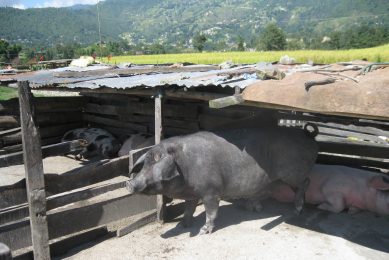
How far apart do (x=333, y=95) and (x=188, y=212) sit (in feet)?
9.99

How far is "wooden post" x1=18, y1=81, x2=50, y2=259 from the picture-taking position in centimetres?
470

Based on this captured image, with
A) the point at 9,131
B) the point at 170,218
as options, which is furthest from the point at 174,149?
the point at 9,131

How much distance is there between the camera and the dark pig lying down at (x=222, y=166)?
530cm

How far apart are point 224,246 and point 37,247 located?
231 cm

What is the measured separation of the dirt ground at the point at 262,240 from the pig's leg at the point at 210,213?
12 centimetres

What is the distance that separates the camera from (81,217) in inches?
214

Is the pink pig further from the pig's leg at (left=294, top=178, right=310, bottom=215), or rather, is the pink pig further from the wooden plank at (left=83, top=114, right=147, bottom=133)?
the wooden plank at (left=83, top=114, right=147, bottom=133)

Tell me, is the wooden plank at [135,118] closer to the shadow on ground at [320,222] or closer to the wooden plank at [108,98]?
the wooden plank at [108,98]

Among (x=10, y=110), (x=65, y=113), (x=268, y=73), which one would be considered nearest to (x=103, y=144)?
(x=65, y=113)

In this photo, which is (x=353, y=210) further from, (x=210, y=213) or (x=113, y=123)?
(x=113, y=123)

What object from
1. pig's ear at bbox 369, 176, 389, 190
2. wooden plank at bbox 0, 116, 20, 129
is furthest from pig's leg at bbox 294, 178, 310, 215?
wooden plank at bbox 0, 116, 20, 129

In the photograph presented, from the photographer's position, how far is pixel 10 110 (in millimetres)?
10695

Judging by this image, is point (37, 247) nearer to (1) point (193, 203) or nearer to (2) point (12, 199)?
(2) point (12, 199)

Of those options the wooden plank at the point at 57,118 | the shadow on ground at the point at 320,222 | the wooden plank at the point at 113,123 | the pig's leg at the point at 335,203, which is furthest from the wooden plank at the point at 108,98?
the pig's leg at the point at 335,203
